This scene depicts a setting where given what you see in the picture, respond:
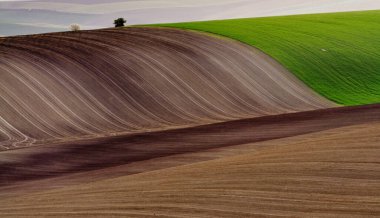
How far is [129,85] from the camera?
3459 centimetres

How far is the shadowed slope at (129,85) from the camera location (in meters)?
28.5

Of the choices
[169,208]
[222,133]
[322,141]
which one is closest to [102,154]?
[222,133]

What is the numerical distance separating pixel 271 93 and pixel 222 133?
15393 millimetres

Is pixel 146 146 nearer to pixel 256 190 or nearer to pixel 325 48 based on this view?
pixel 256 190

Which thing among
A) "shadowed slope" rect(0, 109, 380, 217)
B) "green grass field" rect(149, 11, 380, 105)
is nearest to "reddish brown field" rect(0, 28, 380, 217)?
"shadowed slope" rect(0, 109, 380, 217)

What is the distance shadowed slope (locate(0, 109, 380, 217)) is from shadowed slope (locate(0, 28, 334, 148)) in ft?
44.7

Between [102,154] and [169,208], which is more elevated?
[169,208]

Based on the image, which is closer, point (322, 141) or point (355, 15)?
point (322, 141)

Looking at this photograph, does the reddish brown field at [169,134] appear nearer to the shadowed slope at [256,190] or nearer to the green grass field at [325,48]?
the shadowed slope at [256,190]

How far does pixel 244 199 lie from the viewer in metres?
9.29

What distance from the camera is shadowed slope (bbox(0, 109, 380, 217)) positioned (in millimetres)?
8789

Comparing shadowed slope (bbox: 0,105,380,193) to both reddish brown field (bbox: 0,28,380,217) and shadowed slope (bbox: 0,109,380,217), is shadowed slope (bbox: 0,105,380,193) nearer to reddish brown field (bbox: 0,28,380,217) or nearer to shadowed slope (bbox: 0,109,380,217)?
reddish brown field (bbox: 0,28,380,217)

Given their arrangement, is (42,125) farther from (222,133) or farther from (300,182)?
(300,182)

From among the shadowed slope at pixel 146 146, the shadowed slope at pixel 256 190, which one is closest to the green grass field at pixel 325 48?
the shadowed slope at pixel 146 146
